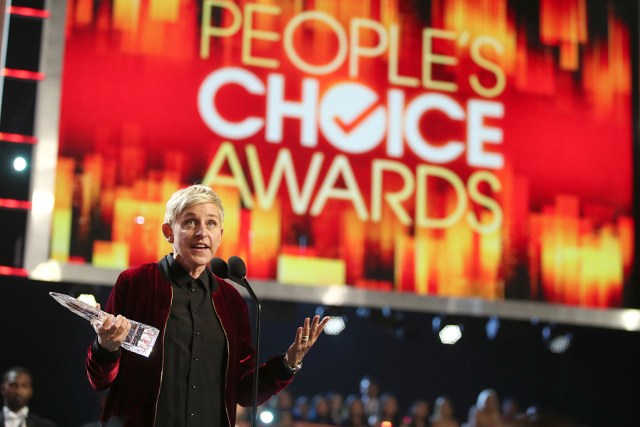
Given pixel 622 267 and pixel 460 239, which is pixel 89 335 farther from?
pixel 622 267

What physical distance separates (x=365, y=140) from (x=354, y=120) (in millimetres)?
161

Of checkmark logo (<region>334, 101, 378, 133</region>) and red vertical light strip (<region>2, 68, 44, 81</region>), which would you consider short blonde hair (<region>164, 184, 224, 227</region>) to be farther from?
checkmark logo (<region>334, 101, 378, 133</region>)

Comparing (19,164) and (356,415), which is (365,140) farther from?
(356,415)

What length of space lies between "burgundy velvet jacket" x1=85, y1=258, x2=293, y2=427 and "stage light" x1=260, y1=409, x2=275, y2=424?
544 cm

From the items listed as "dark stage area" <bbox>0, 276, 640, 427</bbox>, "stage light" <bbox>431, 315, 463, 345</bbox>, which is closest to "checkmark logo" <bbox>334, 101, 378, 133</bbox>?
"stage light" <bbox>431, 315, 463, 345</bbox>

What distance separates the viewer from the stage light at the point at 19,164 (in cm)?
694

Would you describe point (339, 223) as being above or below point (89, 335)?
above

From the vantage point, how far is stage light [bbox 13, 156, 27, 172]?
22.8 feet

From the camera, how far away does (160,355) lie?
2809 mm

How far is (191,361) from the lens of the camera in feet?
9.32

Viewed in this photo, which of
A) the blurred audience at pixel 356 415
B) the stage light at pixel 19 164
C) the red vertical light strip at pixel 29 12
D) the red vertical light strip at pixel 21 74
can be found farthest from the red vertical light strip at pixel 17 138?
the blurred audience at pixel 356 415

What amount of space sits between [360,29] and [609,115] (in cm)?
198

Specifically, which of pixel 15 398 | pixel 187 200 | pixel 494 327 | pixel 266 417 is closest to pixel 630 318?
pixel 494 327

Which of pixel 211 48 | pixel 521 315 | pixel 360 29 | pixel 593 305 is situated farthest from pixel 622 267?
pixel 211 48
